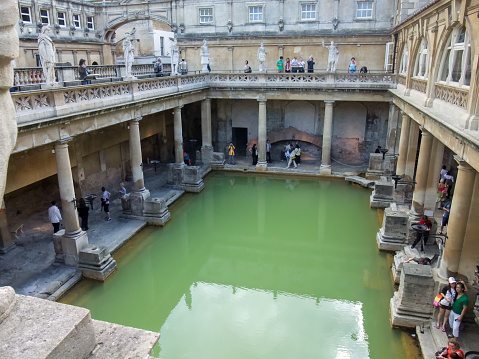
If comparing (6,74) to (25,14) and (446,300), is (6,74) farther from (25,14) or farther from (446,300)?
(25,14)

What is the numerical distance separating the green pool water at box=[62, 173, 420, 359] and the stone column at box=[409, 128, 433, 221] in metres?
1.88

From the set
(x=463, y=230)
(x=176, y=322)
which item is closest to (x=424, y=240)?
(x=463, y=230)

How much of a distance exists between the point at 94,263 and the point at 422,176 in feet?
36.1

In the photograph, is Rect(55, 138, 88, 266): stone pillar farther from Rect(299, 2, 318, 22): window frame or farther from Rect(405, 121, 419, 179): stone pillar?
Rect(299, 2, 318, 22): window frame

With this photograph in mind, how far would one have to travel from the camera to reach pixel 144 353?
3.62m

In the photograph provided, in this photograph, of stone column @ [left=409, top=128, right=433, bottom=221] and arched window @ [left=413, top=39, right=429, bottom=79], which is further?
arched window @ [left=413, top=39, right=429, bottom=79]

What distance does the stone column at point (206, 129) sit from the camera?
22.8 meters

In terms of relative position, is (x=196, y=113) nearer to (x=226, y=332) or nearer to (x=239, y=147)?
(x=239, y=147)

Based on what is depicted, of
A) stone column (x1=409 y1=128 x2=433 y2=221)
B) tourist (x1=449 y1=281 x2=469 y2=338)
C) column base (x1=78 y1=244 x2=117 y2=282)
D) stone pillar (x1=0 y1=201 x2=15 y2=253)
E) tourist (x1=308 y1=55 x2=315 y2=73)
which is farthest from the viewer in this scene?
tourist (x1=308 y1=55 x2=315 y2=73)

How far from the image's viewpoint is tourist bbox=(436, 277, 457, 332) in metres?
8.31

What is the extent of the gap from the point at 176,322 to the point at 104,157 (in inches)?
425

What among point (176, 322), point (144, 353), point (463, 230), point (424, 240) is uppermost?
point (144, 353)

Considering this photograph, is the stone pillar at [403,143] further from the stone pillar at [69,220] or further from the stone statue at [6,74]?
the stone statue at [6,74]

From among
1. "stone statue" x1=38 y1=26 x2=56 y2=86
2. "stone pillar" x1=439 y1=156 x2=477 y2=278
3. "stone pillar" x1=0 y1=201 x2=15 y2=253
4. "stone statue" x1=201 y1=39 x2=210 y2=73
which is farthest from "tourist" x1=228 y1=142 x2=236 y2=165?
"stone pillar" x1=439 y1=156 x2=477 y2=278
